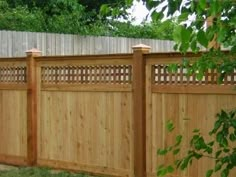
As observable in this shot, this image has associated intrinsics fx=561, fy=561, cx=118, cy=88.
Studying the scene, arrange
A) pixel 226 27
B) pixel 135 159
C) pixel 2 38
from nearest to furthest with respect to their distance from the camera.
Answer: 1. pixel 226 27
2. pixel 135 159
3. pixel 2 38

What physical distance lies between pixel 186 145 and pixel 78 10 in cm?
1134

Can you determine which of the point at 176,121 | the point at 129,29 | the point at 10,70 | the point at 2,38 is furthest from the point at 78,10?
the point at 176,121

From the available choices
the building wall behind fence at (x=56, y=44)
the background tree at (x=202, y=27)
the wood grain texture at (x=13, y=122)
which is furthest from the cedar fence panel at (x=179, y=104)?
the building wall behind fence at (x=56, y=44)

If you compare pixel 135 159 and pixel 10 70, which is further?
pixel 10 70

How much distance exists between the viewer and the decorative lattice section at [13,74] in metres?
8.26

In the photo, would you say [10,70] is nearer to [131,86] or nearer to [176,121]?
[131,86]

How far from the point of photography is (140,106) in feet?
21.7

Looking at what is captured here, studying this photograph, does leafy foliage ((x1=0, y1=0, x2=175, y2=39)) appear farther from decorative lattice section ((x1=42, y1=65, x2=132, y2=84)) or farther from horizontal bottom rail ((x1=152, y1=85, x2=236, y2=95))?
horizontal bottom rail ((x1=152, y1=85, x2=236, y2=95))

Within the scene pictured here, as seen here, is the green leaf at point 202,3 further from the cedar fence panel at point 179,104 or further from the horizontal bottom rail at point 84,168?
the horizontal bottom rail at point 84,168

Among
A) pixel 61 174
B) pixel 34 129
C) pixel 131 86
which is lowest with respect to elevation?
pixel 61 174

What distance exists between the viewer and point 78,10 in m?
16.8

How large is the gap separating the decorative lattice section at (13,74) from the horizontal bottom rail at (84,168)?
1.27 metres

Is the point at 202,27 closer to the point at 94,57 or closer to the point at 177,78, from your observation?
the point at 177,78

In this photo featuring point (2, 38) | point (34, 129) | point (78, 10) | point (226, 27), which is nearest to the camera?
point (226, 27)
